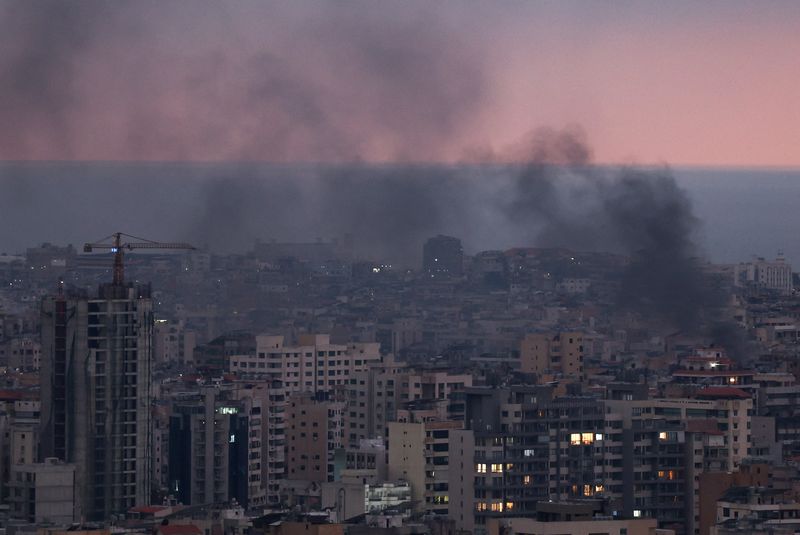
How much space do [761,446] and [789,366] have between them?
10.5m

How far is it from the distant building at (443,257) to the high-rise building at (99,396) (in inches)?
1364

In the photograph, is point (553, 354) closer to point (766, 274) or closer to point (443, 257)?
point (443, 257)

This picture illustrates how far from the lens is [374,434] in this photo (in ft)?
113

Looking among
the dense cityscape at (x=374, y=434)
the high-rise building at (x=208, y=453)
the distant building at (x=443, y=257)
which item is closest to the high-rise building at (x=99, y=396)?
the dense cityscape at (x=374, y=434)

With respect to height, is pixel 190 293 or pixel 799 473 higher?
pixel 190 293

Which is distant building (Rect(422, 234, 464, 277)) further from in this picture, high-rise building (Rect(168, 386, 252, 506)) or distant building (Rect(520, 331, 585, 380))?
high-rise building (Rect(168, 386, 252, 506))

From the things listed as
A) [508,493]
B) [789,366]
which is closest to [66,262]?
[789,366]

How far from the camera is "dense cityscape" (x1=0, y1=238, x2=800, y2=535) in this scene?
25859mm

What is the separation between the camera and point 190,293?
199 feet

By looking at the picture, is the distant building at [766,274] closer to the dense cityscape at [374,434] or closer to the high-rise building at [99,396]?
the dense cityscape at [374,434]

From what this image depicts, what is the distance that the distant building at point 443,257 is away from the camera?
63.6 metres

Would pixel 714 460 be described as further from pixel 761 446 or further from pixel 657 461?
pixel 761 446

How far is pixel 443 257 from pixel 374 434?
29.8m

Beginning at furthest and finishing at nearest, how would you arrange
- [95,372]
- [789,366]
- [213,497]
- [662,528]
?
[789,366]
[213,497]
[95,372]
[662,528]
